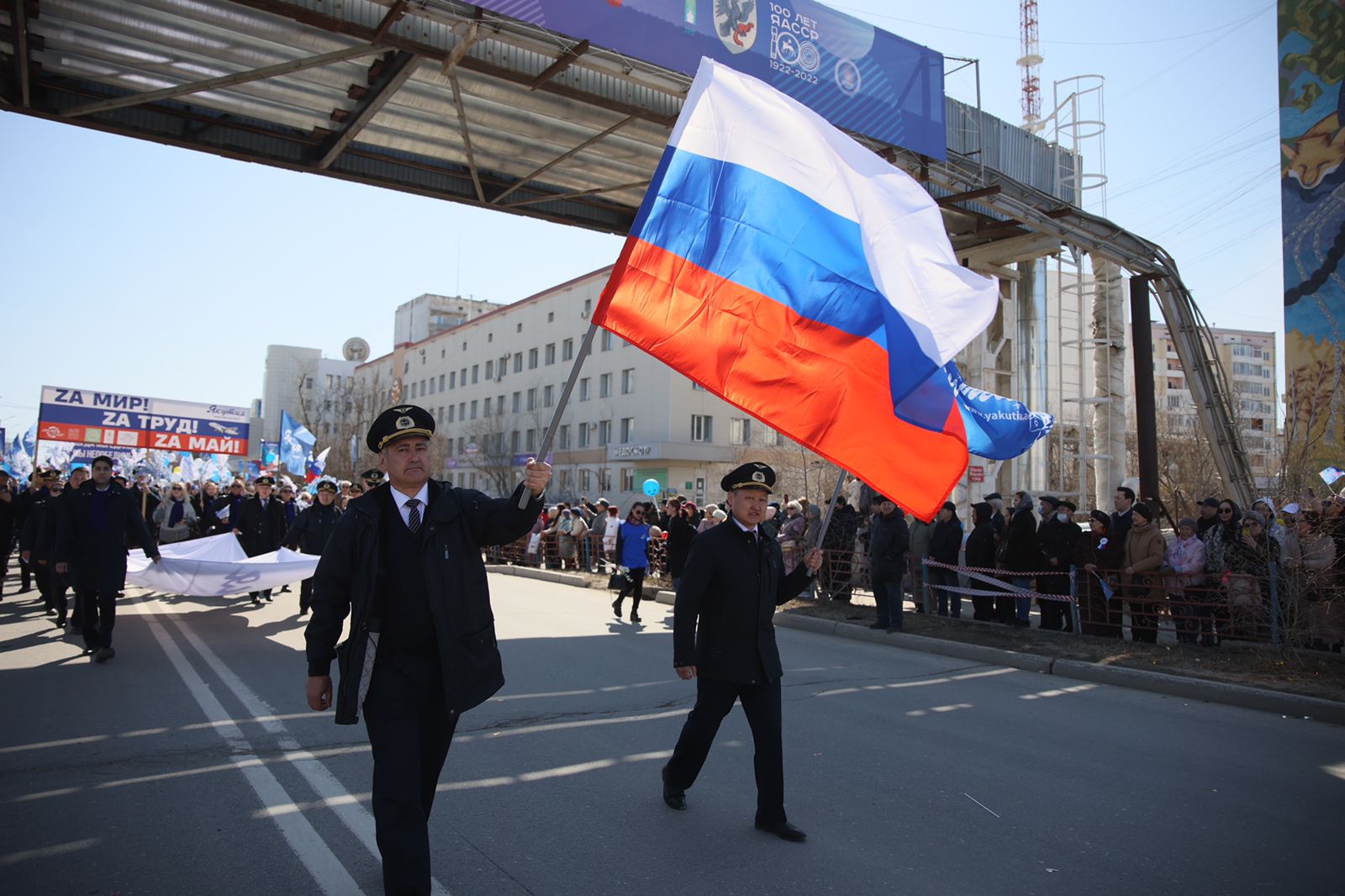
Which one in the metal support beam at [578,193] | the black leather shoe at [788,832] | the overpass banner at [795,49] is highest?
the overpass banner at [795,49]

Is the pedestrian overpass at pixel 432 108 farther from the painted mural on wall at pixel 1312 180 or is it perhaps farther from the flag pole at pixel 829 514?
the flag pole at pixel 829 514

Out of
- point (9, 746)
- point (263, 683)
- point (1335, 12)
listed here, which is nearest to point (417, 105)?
point (263, 683)

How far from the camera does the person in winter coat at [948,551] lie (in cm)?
1306

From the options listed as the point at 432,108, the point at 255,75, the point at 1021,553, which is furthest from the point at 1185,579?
the point at 255,75

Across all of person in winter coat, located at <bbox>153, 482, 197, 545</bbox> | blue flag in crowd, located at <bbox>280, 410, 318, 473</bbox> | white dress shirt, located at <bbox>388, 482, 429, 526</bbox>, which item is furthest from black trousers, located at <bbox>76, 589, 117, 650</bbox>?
blue flag in crowd, located at <bbox>280, 410, 318, 473</bbox>

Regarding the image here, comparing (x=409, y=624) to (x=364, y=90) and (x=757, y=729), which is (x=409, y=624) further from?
(x=364, y=90)

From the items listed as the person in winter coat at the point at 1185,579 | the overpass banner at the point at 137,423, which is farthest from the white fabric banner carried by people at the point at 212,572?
the overpass banner at the point at 137,423

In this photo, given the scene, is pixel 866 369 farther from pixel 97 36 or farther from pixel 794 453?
pixel 794 453

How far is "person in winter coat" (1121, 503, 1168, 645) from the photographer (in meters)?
10.6

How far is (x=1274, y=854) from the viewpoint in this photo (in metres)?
4.51

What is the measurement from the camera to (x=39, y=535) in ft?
33.2

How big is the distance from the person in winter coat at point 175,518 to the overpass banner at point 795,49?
45.8 feet

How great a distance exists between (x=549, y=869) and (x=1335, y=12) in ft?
80.9

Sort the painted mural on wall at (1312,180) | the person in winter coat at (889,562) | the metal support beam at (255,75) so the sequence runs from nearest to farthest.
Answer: the metal support beam at (255,75)
the person in winter coat at (889,562)
the painted mural on wall at (1312,180)
